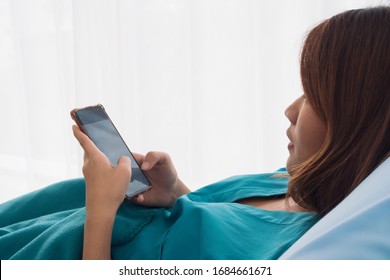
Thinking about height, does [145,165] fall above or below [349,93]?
below

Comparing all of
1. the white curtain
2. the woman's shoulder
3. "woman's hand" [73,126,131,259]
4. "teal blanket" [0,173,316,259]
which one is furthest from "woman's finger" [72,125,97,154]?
the white curtain

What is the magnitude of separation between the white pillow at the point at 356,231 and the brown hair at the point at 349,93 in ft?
0.47

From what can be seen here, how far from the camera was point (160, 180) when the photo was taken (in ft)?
3.25

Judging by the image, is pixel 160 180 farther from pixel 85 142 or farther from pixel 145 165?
pixel 85 142

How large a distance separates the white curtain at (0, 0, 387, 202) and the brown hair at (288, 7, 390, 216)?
0.94m

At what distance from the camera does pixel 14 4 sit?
6.73ft

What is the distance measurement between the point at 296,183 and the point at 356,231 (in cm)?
30

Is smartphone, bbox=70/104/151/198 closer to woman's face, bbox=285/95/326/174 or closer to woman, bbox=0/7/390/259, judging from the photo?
woman, bbox=0/7/390/259

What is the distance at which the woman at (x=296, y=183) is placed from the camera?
73cm

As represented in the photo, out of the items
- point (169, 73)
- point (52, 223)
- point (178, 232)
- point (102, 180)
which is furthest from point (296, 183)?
point (169, 73)

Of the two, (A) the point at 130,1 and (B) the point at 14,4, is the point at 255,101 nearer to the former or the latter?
(A) the point at 130,1

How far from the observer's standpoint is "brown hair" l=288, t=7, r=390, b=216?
2.38 ft

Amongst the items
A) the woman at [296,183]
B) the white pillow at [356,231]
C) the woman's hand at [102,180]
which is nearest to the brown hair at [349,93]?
the woman at [296,183]
